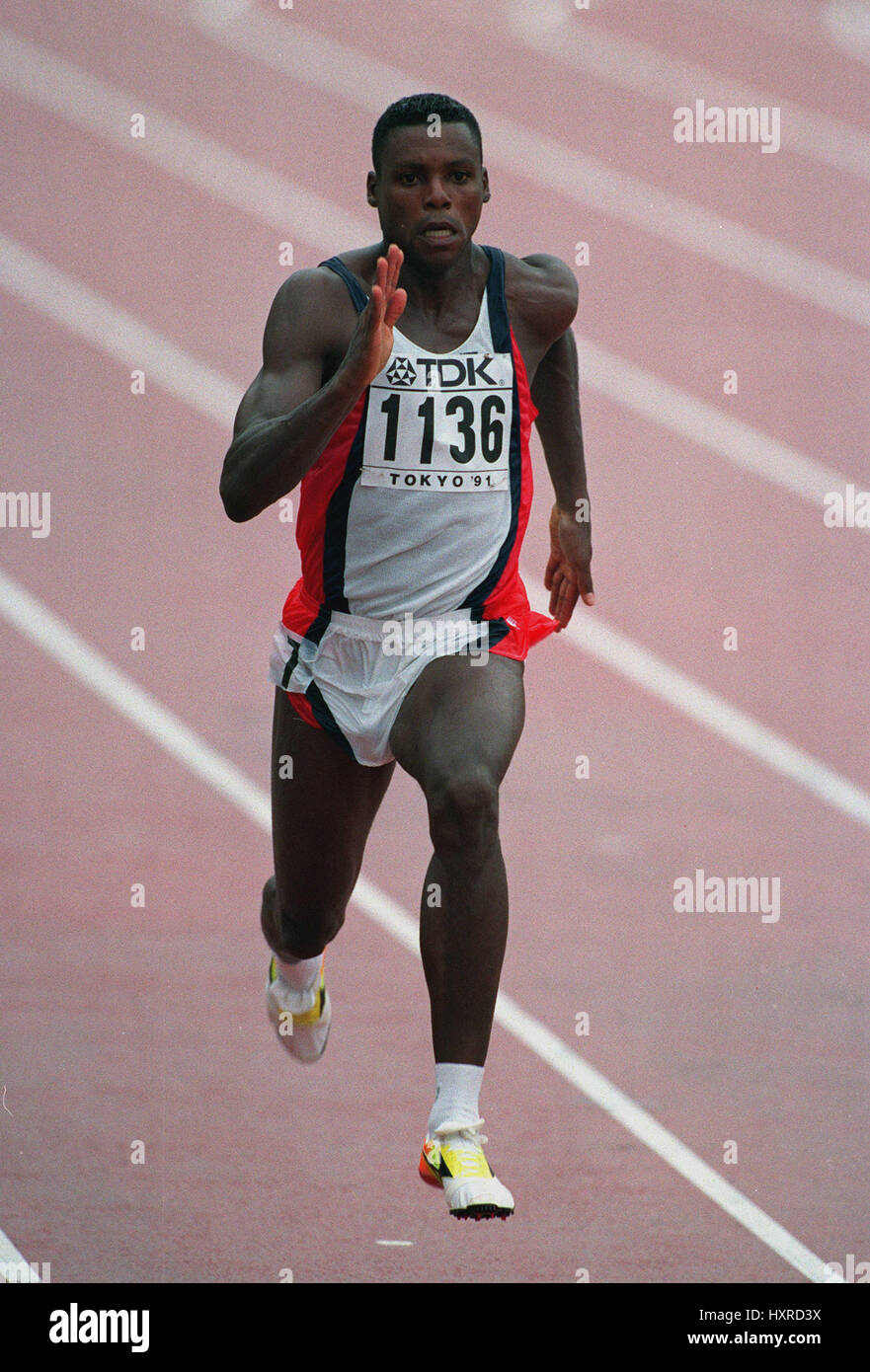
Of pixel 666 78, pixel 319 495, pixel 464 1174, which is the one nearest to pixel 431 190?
pixel 319 495

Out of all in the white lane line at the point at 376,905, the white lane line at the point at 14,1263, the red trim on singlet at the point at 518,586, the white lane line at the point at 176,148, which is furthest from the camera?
the white lane line at the point at 176,148

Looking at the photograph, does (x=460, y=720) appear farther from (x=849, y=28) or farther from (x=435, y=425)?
(x=849, y=28)

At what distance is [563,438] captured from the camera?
506cm

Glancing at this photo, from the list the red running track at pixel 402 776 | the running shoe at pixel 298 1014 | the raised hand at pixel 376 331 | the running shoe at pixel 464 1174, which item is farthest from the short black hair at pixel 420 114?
the red running track at pixel 402 776

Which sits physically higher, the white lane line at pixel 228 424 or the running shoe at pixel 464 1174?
the white lane line at pixel 228 424

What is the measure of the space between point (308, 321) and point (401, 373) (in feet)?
0.82

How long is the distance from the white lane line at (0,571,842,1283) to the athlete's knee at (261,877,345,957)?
112cm

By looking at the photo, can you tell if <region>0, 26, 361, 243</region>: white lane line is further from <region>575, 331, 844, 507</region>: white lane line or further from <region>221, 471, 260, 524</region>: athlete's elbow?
<region>221, 471, 260, 524</region>: athlete's elbow

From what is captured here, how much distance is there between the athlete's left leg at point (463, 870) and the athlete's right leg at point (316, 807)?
1.52 ft

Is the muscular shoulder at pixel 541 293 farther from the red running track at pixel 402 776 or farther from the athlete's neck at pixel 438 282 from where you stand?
the red running track at pixel 402 776

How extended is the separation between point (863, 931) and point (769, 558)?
3.58 m

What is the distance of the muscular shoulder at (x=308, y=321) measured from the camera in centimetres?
440

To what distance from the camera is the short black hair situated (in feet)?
14.5

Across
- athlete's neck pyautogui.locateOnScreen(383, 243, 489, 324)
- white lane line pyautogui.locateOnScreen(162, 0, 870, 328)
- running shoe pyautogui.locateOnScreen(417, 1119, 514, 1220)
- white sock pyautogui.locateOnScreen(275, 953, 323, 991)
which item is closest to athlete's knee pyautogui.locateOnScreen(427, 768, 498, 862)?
running shoe pyautogui.locateOnScreen(417, 1119, 514, 1220)
